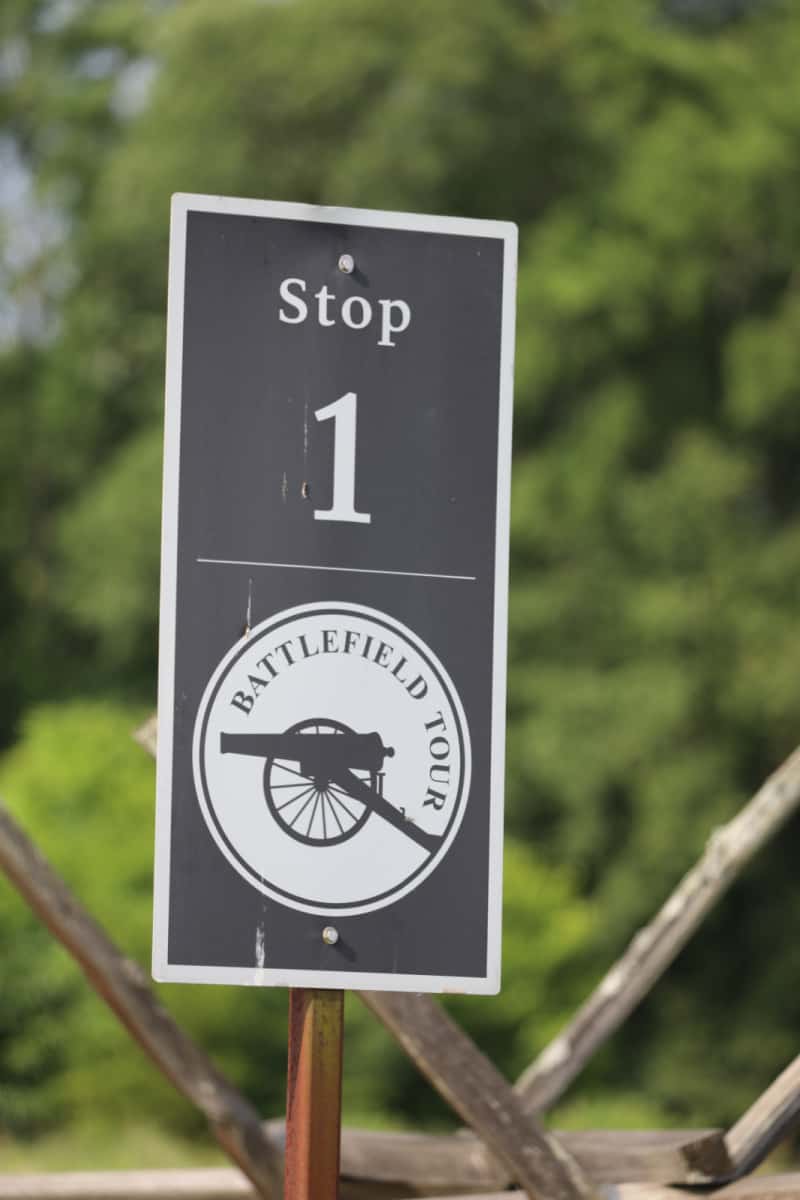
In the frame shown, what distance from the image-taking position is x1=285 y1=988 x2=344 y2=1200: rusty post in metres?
1.94

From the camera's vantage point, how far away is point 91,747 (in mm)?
10031

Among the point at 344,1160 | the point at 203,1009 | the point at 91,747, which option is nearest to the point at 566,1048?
the point at 344,1160

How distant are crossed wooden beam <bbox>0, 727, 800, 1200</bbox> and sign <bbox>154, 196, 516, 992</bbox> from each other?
3.77 ft

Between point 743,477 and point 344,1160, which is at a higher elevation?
point 743,477

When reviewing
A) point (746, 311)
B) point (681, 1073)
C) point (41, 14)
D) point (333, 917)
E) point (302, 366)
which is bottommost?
point (681, 1073)

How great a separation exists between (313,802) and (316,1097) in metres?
0.33

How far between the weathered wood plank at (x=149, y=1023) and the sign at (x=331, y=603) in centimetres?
167

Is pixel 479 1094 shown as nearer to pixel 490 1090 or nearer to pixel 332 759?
pixel 490 1090

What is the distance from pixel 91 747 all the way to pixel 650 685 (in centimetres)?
371

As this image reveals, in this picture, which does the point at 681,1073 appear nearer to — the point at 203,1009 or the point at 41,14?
the point at 203,1009

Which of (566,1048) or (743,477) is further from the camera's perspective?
(743,477)

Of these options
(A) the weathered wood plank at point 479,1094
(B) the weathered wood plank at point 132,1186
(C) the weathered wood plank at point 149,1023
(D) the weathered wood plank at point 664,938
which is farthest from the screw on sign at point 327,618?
(B) the weathered wood plank at point 132,1186

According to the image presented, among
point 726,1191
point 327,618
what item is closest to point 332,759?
point 327,618

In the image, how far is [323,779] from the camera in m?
1.96
